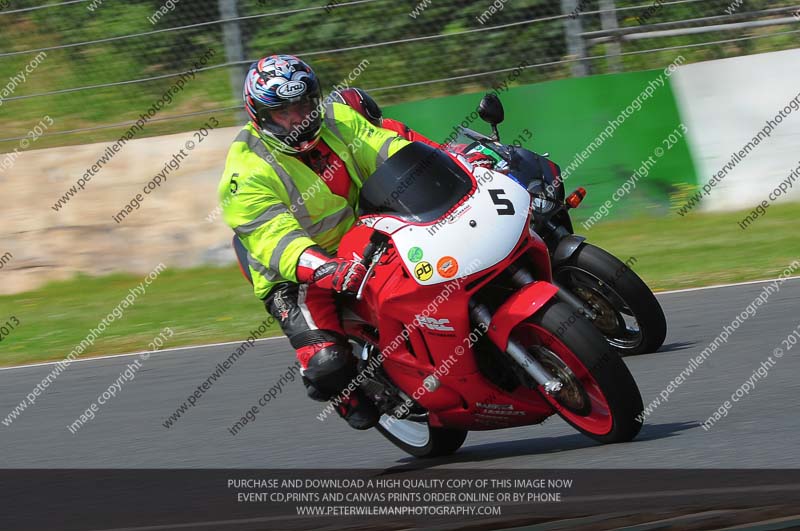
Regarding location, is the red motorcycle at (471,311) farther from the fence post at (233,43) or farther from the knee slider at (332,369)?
the fence post at (233,43)

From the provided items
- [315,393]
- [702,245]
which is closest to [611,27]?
[702,245]

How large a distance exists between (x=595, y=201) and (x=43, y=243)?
18.5ft

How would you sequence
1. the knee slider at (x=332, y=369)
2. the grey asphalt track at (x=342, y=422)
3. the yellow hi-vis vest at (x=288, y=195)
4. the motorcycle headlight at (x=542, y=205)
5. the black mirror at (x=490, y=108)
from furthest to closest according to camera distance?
the motorcycle headlight at (x=542, y=205) → the black mirror at (x=490, y=108) → the knee slider at (x=332, y=369) → the yellow hi-vis vest at (x=288, y=195) → the grey asphalt track at (x=342, y=422)

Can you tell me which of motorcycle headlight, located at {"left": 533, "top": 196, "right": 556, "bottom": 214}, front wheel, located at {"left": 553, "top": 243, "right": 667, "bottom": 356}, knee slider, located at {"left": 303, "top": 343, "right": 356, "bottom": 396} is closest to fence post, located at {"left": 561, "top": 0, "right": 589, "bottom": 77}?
motorcycle headlight, located at {"left": 533, "top": 196, "right": 556, "bottom": 214}

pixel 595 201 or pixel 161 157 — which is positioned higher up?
pixel 161 157

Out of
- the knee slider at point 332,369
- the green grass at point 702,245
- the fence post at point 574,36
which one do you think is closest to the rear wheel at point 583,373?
the knee slider at point 332,369

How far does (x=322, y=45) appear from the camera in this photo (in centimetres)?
1259

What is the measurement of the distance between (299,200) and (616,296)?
8.00 feet

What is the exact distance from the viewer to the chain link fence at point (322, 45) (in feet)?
40.4

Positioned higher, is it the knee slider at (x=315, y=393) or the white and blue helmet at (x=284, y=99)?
the white and blue helmet at (x=284, y=99)

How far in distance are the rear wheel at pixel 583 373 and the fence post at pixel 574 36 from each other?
25.1ft

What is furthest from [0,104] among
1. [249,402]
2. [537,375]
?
[537,375]

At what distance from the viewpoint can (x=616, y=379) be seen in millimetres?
4926

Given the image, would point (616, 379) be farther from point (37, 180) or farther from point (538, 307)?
point (37, 180)
